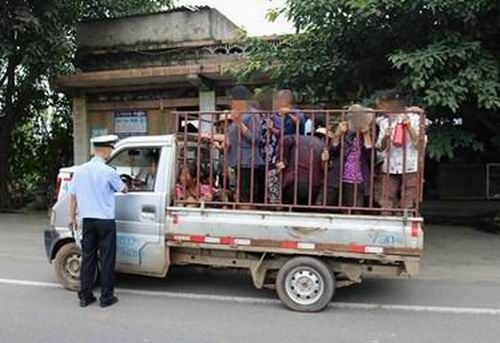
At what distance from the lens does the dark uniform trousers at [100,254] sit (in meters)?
6.24

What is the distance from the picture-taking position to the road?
210 inches

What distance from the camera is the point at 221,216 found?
20.5 ft

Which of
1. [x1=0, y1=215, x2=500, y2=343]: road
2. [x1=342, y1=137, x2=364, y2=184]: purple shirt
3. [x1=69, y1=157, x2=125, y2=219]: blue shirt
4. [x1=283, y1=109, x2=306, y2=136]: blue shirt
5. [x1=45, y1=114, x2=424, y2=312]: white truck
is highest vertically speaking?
[x1=283, y1=109, x2=306, y2=136]: blue shirt

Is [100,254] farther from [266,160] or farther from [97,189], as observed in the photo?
[266,160]

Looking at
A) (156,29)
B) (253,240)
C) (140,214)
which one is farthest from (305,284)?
(156,29)

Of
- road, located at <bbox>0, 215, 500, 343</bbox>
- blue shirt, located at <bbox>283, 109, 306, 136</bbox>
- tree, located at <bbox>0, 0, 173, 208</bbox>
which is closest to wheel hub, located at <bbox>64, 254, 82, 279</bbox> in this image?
road, located at <bbox>0, 215, 500, 343</bbox>

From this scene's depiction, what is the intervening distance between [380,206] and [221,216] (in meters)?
1.57

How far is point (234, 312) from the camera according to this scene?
6.07 m

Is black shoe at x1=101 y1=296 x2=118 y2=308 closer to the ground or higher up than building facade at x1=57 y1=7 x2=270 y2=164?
closer to the ground

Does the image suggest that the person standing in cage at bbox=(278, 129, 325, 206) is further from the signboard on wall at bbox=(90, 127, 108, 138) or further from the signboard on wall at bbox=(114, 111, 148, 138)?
the signboard on wall at bbox=(90, 127, 108, 138)

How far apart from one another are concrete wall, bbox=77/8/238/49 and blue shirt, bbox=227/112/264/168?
26.7ft

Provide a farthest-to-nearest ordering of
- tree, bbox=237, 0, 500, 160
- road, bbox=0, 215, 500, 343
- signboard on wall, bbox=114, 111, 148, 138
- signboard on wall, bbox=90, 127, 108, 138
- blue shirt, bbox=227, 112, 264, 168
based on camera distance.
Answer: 1. signboard on wall, bbox=90, 127, 108, 138
2. signboard on wall, bbox=114, 111, 148, 138
3. tree, bbox=237, 0, 500, 160
4. blue shirt, bbox=227, 112, 264, 168
5. road, bbox=0, 215, 500, 343

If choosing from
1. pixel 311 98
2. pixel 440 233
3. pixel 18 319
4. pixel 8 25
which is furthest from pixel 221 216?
pixel 8 25

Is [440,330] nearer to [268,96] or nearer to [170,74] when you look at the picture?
[268,96]
